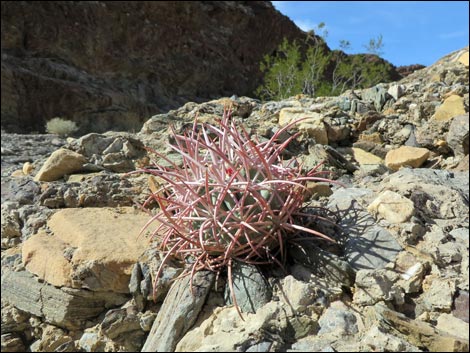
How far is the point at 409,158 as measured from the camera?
9.68ft

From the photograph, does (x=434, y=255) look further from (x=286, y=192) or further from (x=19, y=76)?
(x=19, y=76)

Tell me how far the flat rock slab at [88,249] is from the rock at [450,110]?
2317 millimetres

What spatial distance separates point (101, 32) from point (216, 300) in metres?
18.1

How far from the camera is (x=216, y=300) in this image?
1812 millimetres

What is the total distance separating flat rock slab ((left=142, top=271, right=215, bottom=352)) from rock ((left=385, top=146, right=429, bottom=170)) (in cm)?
165

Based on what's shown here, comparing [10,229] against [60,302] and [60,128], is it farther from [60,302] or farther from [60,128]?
[60,128]

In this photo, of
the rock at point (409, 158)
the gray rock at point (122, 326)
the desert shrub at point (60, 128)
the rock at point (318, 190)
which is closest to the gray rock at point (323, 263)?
the rock at point (318, 190)

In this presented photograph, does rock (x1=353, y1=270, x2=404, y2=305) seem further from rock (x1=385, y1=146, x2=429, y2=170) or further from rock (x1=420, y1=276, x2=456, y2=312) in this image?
rock (x1=385, y1=146, x2=429, y2=170)

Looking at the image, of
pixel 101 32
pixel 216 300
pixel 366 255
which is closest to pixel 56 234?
pixel 216 300

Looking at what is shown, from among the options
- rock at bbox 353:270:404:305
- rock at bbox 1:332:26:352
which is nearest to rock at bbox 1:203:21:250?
rock at bbox 1:332:26:352

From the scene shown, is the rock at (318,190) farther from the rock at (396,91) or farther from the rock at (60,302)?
the rock at (396,91)

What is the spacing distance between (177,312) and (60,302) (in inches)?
28.2

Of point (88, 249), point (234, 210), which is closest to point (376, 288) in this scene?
point (234, 210)

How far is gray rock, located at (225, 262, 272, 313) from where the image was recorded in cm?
172
